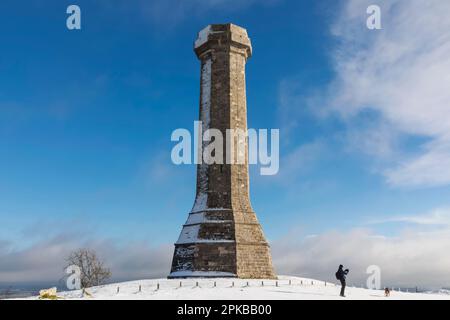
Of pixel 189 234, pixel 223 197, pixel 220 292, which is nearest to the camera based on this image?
pixel 220 292

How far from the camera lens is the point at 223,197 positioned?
24859mm

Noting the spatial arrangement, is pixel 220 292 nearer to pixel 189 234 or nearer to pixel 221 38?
pixel 189 234

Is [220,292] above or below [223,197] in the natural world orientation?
below

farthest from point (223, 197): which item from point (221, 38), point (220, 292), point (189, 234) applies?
point (221, 38)

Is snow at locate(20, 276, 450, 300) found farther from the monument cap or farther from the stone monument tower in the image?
the monument cap

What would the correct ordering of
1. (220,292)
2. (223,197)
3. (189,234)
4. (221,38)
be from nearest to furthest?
1. (220,292)
2. (189,234)
3. (223,197)
4. (221,38)

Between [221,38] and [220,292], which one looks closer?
[220,292]

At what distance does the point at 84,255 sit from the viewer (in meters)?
36.5

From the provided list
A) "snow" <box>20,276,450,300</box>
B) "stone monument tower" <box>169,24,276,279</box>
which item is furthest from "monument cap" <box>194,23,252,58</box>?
"snow" <box>20,276,450,300</box>

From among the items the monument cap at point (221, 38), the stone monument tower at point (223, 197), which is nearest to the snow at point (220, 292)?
the stone monument tower at point (223, 197)

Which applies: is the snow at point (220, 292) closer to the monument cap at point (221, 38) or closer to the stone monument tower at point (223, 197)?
the stone monument tower at point (223, 197)

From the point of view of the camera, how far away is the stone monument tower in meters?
23.2
